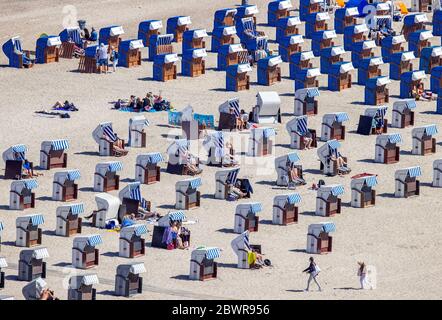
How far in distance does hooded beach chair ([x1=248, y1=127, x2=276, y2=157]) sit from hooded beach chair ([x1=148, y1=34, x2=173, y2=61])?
18.0m

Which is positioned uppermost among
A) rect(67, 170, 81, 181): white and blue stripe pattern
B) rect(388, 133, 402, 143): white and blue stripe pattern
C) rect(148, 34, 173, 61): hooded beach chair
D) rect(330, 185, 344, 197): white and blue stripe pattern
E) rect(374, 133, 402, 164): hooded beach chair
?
rect(148, 34, 173, 61): hooded beach chair

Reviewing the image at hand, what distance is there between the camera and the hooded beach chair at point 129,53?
8900 centimetres

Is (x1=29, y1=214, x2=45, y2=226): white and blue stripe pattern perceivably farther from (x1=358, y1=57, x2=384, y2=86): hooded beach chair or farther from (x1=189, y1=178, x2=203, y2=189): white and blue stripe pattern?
(x1=358, y1=57, x2=384, y2=86): hooded beach chair

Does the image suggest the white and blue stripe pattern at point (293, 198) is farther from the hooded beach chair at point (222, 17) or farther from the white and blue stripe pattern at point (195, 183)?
the hooded beach chair at point (222, 17)

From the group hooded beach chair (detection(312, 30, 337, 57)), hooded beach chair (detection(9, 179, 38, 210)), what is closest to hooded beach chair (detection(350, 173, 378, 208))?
hooded beach chair (detection(9, 179, 38, 210))

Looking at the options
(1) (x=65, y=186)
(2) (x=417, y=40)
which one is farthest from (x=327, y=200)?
(2) (x=417, y=40)

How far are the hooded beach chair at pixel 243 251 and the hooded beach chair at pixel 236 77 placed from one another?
26.1 metres

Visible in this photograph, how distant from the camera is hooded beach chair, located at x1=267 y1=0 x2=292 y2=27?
99250 mm

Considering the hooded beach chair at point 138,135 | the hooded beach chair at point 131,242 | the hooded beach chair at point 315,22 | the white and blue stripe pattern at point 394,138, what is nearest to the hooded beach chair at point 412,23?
the hooded beach chair at point 315,22

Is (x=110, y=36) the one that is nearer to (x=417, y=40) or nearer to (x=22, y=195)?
(x=417, y=40)

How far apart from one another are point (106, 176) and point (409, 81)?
2209cm

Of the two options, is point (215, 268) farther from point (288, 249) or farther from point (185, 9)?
point (185, 9)

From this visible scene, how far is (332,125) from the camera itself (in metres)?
76.6

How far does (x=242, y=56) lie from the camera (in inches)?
3543
